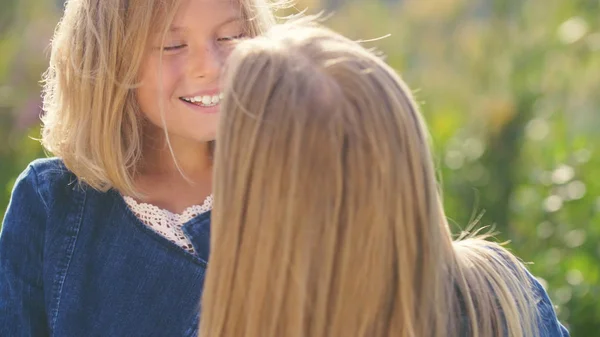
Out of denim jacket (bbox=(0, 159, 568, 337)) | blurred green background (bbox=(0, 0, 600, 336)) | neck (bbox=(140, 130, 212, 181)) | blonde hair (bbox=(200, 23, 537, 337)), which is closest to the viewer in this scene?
blonde hair (bbox=(200, 23, 537, 337))

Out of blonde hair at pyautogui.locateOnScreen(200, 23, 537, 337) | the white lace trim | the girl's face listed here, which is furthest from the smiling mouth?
blonde hair at pyautogui.locateOnScreen(200, 23, 537, 337)

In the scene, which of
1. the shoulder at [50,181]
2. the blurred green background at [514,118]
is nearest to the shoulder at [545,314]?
the shoulder at [50,181]

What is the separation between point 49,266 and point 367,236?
87 centimetres

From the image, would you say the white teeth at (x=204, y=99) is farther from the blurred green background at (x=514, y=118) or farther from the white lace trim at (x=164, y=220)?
the blurred green background at (x=514, y=118)

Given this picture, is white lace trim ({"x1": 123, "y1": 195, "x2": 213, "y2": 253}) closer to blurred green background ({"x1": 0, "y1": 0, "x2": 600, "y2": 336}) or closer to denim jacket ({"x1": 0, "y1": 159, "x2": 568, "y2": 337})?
denim jacket ({"x1": 0, "y1": 159, "x2": 568, "y2": 337})

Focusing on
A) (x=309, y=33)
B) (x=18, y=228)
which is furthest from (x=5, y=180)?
(x=309, y=33)

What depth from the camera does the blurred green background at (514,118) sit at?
126 inches

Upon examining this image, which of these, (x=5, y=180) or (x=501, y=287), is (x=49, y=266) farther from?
(x=5, y=180)

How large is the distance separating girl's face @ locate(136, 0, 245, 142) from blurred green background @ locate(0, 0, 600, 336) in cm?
145

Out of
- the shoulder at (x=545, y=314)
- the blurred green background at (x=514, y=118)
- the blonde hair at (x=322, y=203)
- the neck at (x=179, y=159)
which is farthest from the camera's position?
the blurred green background at (x=514, y=118)

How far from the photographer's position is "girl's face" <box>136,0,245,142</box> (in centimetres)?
186

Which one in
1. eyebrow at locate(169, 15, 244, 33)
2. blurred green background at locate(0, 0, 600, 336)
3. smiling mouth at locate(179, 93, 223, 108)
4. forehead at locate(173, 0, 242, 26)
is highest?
forehead at locate(173, 0, 242, 26)

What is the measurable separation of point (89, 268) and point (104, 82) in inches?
14.4

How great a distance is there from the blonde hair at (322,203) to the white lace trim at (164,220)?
26.0 inches
